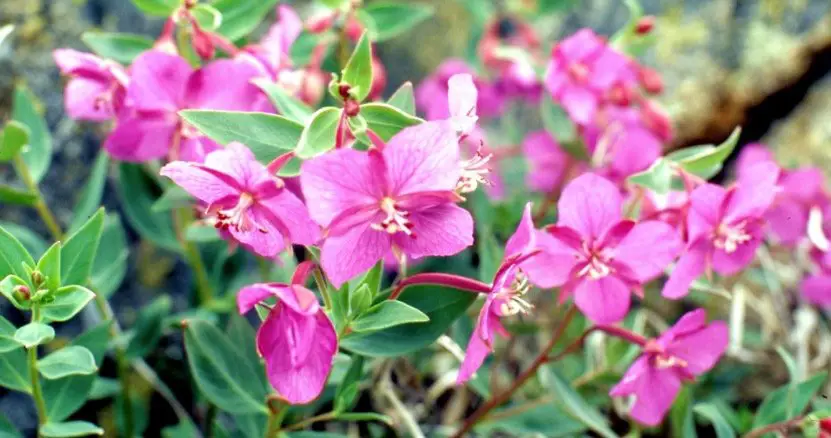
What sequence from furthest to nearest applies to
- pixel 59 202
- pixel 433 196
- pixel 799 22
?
pixel 799 22 < pixel 59 202 < pixel 433 196

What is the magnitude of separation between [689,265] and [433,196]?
1.10 feet

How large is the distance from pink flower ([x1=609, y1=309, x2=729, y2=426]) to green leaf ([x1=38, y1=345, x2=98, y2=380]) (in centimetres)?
53

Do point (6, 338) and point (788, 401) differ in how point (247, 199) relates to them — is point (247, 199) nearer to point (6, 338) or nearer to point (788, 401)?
point (6, 338)

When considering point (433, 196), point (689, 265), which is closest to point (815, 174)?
point (689, 265)

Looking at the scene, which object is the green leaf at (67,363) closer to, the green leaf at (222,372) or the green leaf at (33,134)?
the green leaf at (222,372)

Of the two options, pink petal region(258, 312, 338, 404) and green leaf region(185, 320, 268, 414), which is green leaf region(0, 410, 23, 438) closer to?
green leaf region(185, 320, 268, 414)

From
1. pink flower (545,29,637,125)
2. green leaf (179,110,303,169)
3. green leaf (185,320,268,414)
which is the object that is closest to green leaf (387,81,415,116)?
green leaf (179,110,303,169)

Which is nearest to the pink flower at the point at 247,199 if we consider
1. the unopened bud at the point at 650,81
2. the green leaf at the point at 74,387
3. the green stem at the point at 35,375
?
the green stem at the point at 35,375

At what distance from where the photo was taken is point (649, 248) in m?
0.87

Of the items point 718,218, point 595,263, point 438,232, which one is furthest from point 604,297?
point 438,232

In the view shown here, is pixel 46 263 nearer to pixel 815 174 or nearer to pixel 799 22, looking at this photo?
pixel 815 174

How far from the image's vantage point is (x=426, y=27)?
187cm

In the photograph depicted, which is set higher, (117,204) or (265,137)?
(265,137)

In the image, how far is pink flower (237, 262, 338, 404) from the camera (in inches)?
27.8
